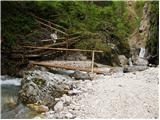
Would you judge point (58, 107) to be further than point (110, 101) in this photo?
No

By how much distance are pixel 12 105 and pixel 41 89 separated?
74 centimetres

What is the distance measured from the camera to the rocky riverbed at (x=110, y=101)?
632 cm

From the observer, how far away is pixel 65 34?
1323 cm

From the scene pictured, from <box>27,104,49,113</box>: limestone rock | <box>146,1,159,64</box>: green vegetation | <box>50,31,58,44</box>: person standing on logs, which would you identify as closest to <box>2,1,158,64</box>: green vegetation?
<box>50,31,58,44</box>: person standing on logs

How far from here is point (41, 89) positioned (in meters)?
7.72

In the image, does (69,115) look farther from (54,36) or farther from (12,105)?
(54,36)

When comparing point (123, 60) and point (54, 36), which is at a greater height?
point (54, 36)

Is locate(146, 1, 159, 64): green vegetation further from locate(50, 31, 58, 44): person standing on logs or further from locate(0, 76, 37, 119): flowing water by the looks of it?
locate(0, 76, 37, 119): flowing water

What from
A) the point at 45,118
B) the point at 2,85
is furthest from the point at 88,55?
the point at 45,118

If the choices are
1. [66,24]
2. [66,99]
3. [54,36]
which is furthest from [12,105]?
[66,24]

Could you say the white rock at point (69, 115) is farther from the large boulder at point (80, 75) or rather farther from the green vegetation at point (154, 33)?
the green vegetation at point (154, 33)

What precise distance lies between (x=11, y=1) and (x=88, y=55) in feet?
12.2

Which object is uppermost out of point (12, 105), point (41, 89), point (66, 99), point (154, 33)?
point (154, 33)

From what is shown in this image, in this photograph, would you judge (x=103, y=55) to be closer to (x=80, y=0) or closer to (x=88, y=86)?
(x=80, y=0)
